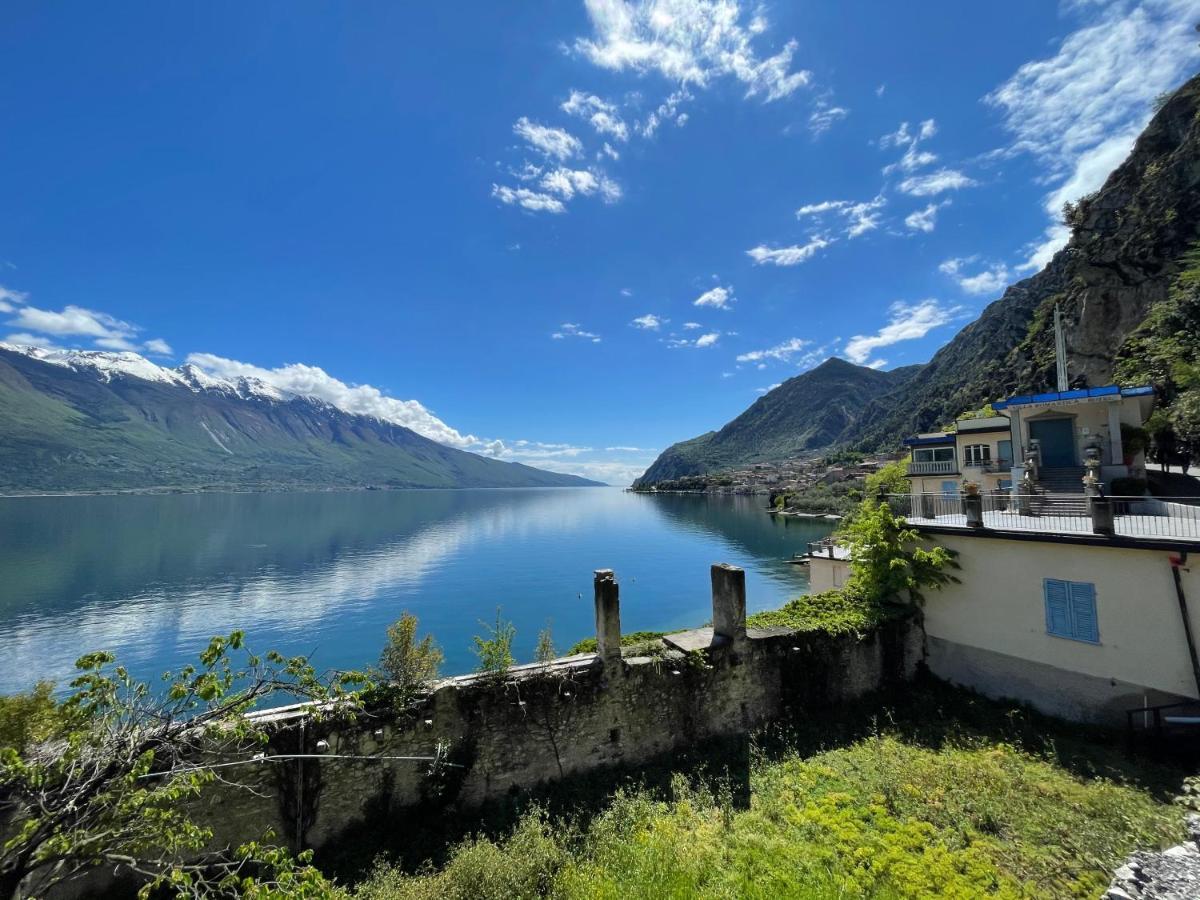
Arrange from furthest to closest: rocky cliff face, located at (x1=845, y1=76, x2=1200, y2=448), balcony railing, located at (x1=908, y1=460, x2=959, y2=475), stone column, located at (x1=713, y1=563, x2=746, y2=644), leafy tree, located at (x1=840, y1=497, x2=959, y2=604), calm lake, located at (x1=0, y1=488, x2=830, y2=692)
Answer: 1. rocky cliff face, located at (x1=845, y1=76, x2=1200, y2=448)
2. calm lake, located at (x1=0, y1=488, x2=830, y2=692)
3. balcony railing, located at (x1=908, y1=460, x2=959, y2=475)
4. leafy tree, located at (x1=840, y1=497, x2=959, y2=604)
5. stone column, located at (x1=713, y1=563, x2=746, y2=644)

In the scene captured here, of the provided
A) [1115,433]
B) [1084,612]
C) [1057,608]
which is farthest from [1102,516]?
[1115,433]

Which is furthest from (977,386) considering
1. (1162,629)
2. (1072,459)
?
(1162,629)

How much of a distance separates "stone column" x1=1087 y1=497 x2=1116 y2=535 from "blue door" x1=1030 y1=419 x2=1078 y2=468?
925cm

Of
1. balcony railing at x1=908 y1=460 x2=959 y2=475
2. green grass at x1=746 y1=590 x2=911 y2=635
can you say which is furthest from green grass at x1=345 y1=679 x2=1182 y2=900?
balcony railing at x1=908 y1=460 x2=959 y2=475

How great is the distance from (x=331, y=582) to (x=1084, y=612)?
6243 centimetres

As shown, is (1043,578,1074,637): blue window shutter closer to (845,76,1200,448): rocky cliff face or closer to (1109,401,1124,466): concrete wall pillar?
(1109,401,1124,466): concrete wall pillar

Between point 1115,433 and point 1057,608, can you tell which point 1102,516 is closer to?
point 1057,608

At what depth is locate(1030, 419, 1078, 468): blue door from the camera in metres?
18.0

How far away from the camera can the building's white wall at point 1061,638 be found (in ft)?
33.2

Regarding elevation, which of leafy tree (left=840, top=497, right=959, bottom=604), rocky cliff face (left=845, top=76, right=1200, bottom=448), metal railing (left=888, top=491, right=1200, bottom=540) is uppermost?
rocky cliff face (left=845, top=76, right=1200, bottom=448)

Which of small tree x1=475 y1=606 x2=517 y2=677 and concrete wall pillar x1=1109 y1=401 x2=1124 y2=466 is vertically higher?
concrete wall pillar x1=1109 y1=401 x2=1124 y2=466

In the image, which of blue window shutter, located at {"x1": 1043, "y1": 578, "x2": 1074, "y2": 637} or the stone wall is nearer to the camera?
the stone wall

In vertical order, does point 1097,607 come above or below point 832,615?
above

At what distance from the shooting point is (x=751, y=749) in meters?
11.3
